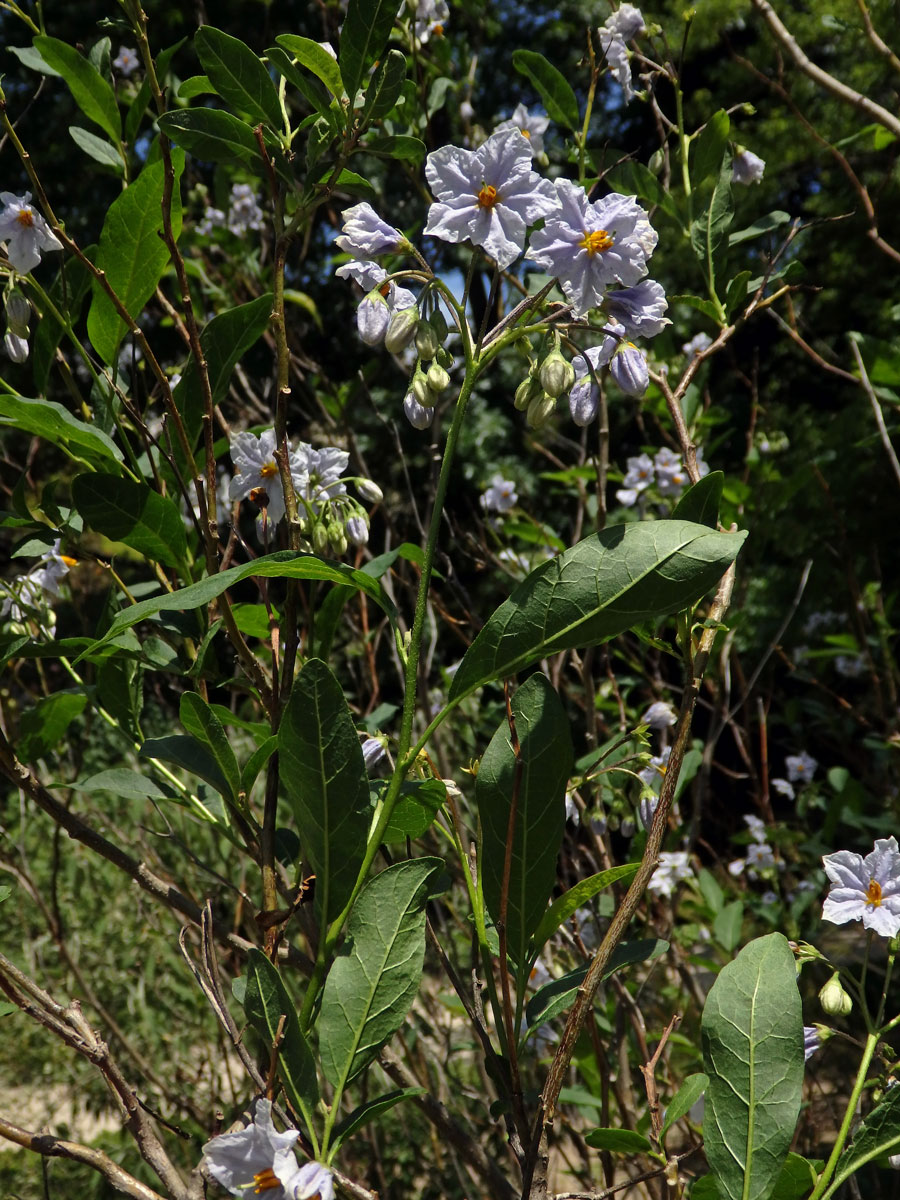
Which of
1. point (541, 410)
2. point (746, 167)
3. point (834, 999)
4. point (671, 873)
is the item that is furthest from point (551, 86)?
point (671, 873)

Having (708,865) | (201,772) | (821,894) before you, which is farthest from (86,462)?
(708,865)

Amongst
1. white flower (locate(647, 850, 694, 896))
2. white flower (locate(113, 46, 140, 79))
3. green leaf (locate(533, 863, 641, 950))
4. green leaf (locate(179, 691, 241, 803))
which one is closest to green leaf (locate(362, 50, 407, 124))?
green leaf (locate(179, 691, 241, 803))

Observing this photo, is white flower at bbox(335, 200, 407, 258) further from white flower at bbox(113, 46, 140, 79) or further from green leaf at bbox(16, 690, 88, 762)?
white flower at bbox(113, 46, 140, 79)

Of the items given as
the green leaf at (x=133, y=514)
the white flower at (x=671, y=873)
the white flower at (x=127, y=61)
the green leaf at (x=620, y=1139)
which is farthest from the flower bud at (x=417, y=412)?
the white flower at (x=127, y=61)

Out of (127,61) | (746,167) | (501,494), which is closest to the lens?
(746,167)

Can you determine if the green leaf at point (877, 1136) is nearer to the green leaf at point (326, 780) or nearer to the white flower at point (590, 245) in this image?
the green leaf at point (326, 780)

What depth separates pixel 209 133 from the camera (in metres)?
0.73

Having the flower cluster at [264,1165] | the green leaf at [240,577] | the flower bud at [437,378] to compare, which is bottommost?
the flower cluster at [264,1165]

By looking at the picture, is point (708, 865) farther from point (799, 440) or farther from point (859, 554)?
point (799, 440)

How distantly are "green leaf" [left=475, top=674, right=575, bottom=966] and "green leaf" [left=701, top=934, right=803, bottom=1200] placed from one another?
0.47 feet

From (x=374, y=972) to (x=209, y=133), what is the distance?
0.61 meters

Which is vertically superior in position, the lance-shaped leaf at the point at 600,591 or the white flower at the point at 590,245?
the white flower at the point at 590,245

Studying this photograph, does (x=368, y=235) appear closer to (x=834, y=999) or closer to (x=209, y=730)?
(x=209, y=730)

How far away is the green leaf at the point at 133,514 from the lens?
78cm
